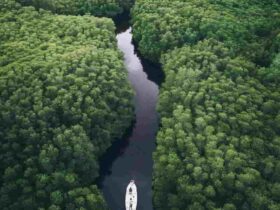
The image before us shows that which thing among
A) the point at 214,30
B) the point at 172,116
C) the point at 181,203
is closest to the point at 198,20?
the point at 214,30

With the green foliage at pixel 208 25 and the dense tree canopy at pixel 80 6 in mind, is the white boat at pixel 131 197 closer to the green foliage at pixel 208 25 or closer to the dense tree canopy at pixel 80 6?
the green foliage at pixel 208 25

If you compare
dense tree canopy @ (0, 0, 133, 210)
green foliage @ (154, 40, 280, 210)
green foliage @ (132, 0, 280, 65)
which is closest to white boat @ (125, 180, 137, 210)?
green foliage @ (154, 40, 280, 210)

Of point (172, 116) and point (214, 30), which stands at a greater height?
point (214, 30)

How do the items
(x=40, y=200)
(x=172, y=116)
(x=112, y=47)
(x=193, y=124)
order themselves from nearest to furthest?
(x=40, y=200) < (x=193, y=124) < (x=172, y=116) < (x=112, y=47)

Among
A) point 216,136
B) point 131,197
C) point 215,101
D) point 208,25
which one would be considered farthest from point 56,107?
point 208,25

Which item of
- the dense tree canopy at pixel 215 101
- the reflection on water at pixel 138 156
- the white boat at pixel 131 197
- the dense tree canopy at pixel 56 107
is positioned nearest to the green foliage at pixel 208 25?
the dense tree canopy at pixel 215 101

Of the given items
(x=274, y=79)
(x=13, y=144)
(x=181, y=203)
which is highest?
(x=274, y=79)

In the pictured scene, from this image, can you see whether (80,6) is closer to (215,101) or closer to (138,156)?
(138,156)

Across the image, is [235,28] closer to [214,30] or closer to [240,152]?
[214,30]
